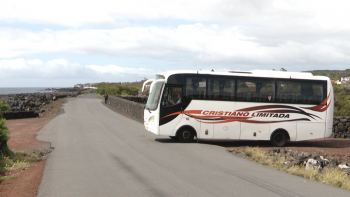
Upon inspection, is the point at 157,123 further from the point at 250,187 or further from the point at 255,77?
the point at 250,187

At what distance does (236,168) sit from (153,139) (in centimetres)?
701

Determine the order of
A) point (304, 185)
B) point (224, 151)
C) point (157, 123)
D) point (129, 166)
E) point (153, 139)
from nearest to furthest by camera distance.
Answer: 1. point (304, 185)
2. point (129, 166)
3. point (224, 151)
4. point (157, 123)
5. point (153, 139)

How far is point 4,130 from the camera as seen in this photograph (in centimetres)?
1180

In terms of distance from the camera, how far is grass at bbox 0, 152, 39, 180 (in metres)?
10.4

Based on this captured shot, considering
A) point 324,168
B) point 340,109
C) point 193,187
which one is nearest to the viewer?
point 193,187

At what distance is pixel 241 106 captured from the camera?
15.6 m

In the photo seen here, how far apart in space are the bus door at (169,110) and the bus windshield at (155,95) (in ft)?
1.06

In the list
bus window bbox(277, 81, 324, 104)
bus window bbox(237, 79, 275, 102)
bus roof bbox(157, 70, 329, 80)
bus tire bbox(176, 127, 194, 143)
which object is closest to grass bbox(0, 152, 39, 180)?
bus tire bbox(176, 127, 194, 143)

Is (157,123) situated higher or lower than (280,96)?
lower

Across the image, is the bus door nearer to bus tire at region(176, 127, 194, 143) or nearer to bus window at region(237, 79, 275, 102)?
bus tire at region(176, 127, 194, 143)

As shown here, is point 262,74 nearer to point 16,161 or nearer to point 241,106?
point 241,106

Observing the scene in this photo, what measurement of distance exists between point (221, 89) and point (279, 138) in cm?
361

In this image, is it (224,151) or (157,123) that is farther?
(157,123)

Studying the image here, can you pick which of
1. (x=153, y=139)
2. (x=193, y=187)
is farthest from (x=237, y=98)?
(x=193, y=187)
